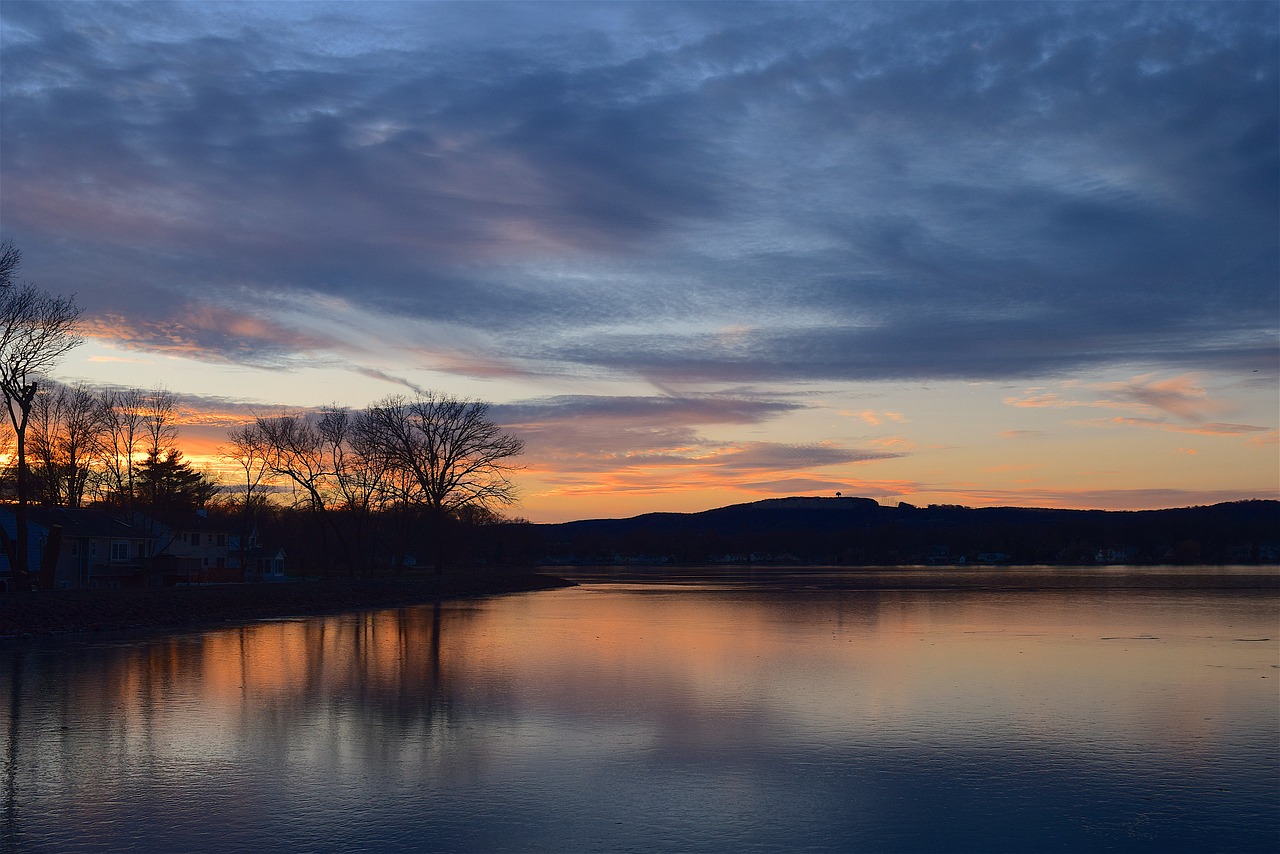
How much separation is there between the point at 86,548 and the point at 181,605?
22198 millimetres

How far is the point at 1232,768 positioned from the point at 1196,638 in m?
17.2

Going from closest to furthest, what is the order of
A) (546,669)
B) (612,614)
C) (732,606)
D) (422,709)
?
(422,709)
(546,669)
(612,614)
(732,606)

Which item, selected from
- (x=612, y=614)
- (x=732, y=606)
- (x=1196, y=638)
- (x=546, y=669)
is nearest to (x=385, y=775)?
(x=546, y=669)

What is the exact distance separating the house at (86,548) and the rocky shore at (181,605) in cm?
1213

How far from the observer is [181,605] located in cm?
3638

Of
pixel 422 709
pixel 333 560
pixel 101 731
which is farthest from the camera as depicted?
pixel 333 560

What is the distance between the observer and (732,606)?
42.7 metres

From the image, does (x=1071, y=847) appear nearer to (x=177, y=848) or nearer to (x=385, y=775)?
(x=385, y=775)

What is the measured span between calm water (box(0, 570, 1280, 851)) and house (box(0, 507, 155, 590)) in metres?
30.6

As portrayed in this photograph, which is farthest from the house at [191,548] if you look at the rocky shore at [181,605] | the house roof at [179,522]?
the rocky shore at [181,605]

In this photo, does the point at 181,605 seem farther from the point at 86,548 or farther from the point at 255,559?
the point at 255,559

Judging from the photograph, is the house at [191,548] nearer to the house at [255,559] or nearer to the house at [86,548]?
the house at [255,559]

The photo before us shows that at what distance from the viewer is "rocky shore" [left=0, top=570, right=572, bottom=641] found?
2919 centimetres

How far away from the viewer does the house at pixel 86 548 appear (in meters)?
51.6
